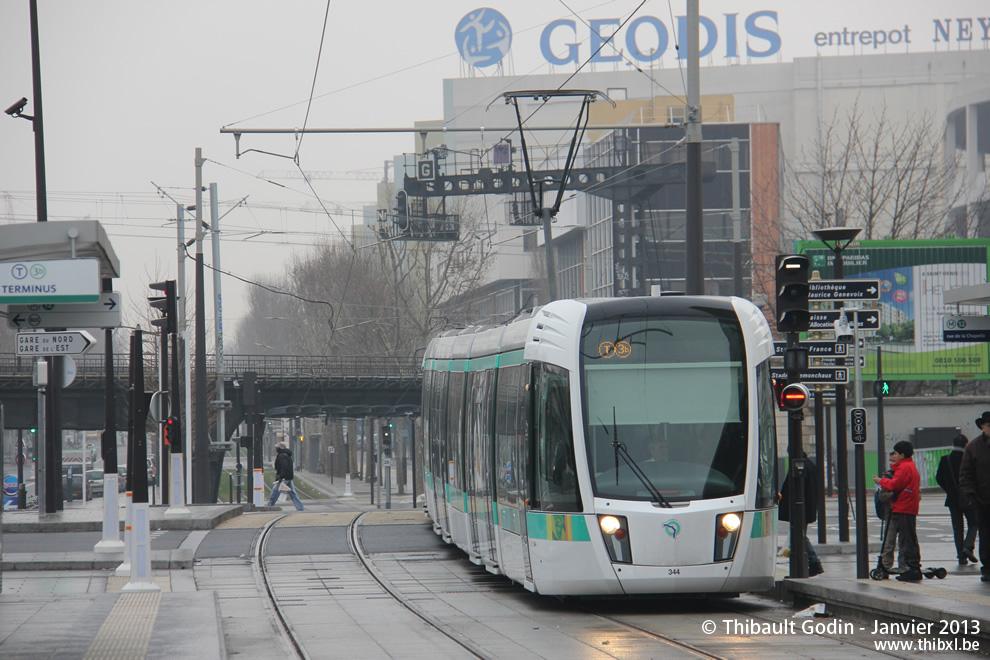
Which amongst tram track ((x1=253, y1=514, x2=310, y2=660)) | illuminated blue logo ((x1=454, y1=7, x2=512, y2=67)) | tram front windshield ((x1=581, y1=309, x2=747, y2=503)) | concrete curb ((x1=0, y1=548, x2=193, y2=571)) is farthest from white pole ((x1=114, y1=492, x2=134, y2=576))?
illuminated blue logo ((x1=454, y1=7, x2=512, y2=67))

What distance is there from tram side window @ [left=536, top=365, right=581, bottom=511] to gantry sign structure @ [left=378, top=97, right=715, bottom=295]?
1319 inches

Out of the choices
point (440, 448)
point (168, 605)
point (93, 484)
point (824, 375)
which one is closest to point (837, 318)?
point (824, 375)

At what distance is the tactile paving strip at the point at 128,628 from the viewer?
31.0 feet

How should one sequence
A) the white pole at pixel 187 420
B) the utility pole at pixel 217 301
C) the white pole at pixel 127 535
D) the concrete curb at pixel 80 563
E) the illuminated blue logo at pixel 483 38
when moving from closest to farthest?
1. the white pole at pixel 127 535
2. the concrete curb at pixel 80 563
3. the white pole at pixel 187 420
4. the utility pole at pixel 217 301
5. the illuminated blue logo at pixel 483 38

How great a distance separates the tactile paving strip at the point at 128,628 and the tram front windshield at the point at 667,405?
4.22 meters

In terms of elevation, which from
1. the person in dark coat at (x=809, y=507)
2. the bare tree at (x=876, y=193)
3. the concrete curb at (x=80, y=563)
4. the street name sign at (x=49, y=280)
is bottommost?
the concrete curb at (x=80, y=563)

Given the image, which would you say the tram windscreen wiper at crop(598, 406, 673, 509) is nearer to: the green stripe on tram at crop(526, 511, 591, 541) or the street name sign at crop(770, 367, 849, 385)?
the green stripe on tram at crop(526, 511, 591, 541)

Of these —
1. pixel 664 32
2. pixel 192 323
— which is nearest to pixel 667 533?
pixel 192 323

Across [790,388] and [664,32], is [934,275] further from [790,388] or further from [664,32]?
[664,32]

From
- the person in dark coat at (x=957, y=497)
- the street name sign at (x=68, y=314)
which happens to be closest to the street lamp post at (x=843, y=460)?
the person in dark coat at (x=957, y=497)

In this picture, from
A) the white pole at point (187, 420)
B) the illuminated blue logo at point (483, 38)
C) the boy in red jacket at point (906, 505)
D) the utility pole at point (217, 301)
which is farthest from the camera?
the illuminated blue logo at point (483, 38)

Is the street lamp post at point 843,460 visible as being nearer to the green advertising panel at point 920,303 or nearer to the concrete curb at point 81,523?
the concrete curb at point 81,523

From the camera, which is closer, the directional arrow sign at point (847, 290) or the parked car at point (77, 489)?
the directional arrow sign at point (847, 290)

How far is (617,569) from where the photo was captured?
11.9m
